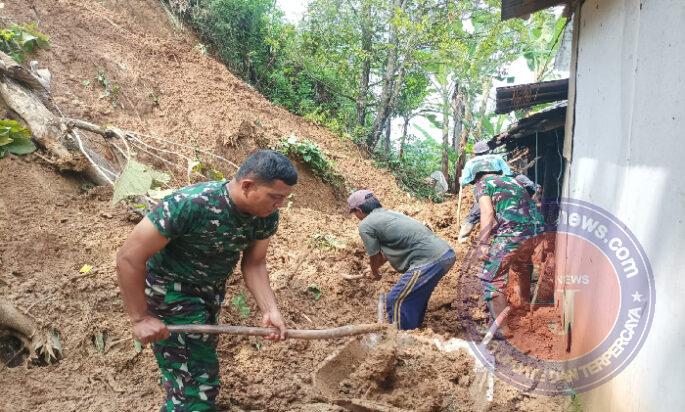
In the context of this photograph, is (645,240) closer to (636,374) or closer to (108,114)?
(636,374)

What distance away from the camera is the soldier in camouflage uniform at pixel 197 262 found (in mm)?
2250

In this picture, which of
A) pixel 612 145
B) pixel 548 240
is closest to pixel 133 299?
pixel 612 145

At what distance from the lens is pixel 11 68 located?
4.90m

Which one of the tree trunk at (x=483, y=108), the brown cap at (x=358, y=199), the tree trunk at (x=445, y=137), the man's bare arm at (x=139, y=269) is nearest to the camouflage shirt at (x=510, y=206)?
the brown cap at (x=358, y=199)

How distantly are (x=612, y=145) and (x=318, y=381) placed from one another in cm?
250

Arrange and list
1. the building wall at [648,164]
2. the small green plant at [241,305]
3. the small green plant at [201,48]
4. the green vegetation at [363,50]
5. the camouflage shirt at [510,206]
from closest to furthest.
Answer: the building wall at [648,164] < the small green plant at [241,305] < the camouflage shirt at [510,206] < the small green plant at [201,48] < the green vegetation at [363,50]

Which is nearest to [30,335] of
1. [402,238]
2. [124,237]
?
[124,237]

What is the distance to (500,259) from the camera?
14.8 ft

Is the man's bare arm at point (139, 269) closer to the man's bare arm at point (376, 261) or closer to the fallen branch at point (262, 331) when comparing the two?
the fallen branch at point (262, 331)

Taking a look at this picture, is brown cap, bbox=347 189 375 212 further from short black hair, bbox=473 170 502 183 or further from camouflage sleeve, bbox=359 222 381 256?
short black hair, bbox=473 170 502 183

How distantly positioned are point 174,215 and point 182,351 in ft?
2.61

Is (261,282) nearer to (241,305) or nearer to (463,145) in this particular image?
(241,305)

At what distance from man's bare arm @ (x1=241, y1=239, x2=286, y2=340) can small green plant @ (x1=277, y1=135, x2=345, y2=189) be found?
4.95m

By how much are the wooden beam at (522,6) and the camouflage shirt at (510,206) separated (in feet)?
5.66
